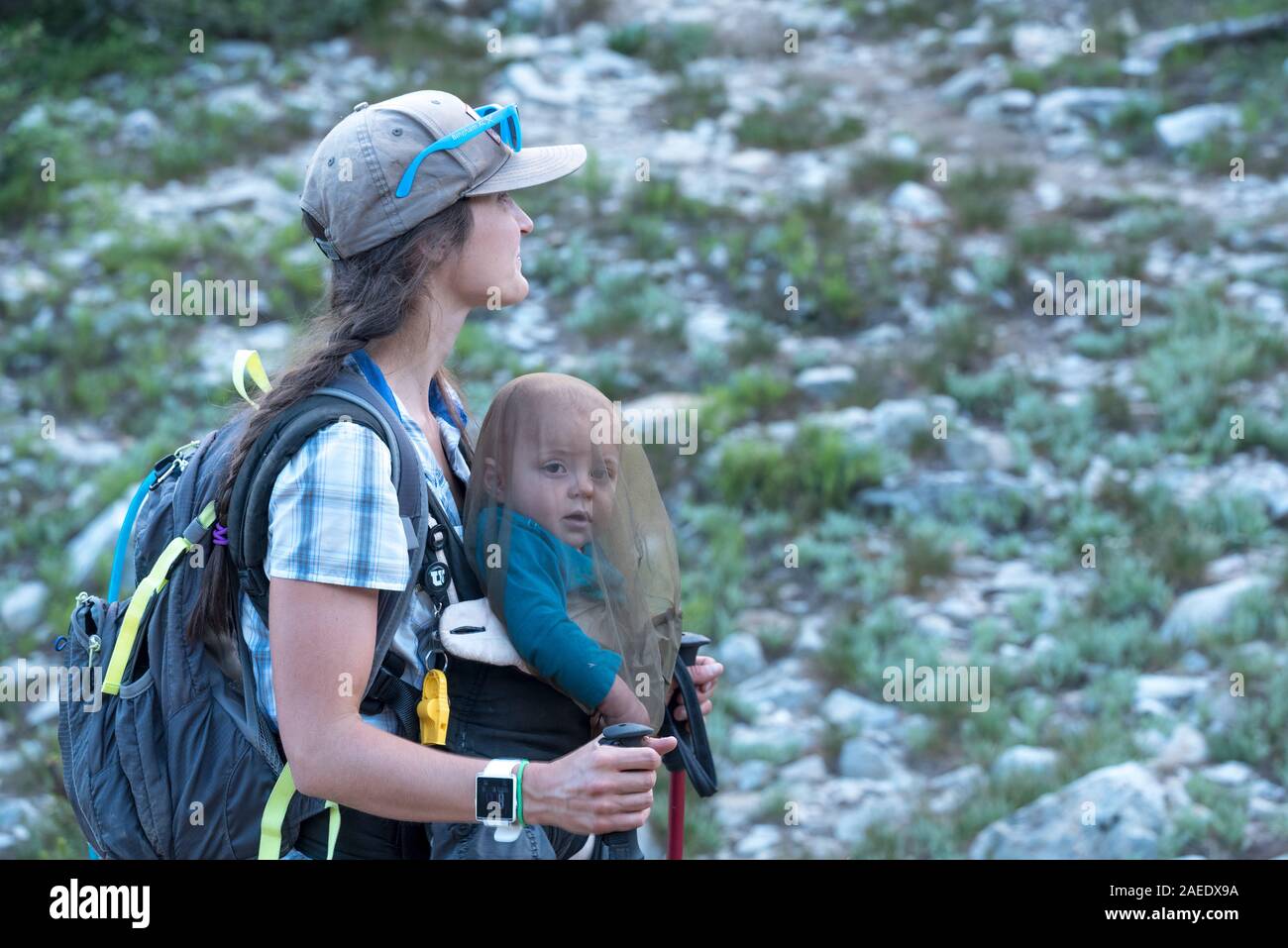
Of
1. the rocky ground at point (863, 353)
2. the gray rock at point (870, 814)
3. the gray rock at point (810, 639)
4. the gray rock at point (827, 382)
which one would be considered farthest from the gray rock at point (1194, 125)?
the gray rock at point (870, 814)

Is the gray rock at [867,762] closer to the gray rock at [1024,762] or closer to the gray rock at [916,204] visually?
the gray rock at [1024,762]

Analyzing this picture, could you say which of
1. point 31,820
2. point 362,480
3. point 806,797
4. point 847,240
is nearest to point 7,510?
point 31,820

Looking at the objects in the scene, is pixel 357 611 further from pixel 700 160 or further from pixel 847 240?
pixel 700 160

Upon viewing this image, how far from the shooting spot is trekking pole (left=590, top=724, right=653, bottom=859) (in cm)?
214

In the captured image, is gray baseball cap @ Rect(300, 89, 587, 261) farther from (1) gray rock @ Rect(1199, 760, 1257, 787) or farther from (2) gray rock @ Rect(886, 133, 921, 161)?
(2) gray rock @ Rect(886, 133, 921, 161)

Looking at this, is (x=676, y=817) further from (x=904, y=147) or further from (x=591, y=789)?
(x=904, y=147)

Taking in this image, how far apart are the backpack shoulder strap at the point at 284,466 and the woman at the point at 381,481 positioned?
24mm

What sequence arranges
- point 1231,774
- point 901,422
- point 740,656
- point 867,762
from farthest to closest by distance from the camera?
point 901,422 → point 740,656 → point 867,762 → point 1231,774

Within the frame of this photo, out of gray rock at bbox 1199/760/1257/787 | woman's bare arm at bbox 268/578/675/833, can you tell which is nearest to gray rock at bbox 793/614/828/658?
gray rock at bbox 1199/760/1257/787

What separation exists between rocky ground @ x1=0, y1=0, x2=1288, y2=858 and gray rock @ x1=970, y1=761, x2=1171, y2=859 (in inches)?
0.6

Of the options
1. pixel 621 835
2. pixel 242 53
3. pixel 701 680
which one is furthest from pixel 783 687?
pixel 242 53

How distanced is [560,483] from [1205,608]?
4292mm

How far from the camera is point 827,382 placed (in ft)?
25.2

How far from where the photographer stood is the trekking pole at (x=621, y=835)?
7.02 ft
